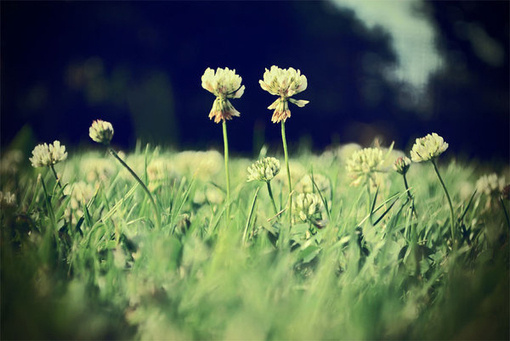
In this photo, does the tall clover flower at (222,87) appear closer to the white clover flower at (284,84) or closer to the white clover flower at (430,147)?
the white clover flower at (284,84)

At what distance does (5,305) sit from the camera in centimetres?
72

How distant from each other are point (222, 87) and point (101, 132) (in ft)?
0.88

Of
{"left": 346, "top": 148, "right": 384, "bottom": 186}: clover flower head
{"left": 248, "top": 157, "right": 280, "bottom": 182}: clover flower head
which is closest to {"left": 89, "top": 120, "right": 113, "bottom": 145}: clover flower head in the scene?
{"left": 248, "top": 157, "right": 280, "bottom": 182}: clover flower head

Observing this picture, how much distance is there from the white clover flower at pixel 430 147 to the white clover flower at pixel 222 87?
0.42 metres

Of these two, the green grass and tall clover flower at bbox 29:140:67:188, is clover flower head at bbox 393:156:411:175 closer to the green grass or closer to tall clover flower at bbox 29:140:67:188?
the green grass

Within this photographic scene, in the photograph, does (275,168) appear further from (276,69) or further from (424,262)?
(424,262)

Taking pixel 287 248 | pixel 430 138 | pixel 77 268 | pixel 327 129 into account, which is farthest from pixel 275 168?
pixel 327 129

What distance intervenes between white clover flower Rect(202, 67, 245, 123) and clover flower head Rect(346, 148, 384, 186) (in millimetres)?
348

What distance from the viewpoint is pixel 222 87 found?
3.12ft

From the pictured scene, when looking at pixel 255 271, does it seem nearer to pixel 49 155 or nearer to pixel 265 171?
pixel 265 171

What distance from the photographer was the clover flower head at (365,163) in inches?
43.8

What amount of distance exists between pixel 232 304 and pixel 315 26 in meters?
2.72

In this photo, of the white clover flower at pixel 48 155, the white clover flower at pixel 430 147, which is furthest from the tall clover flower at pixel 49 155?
the white clover flower at pixel 430 147

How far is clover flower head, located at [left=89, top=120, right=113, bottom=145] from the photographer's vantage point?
92 centimetres
